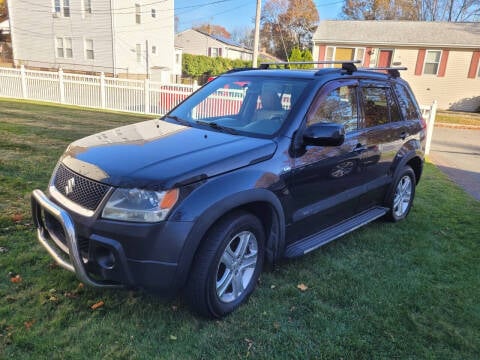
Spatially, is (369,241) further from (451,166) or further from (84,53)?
(84,53)

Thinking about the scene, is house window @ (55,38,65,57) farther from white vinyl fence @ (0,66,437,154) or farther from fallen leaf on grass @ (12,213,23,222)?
fallen leaf on grass @ (12,213,23,222)

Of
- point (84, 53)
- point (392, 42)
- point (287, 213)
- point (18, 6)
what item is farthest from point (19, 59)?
point (287, 213)

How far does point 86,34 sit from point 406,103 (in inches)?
1085

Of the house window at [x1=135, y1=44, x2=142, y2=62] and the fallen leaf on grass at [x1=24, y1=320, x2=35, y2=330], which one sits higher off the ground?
the house window at [x1=135, y1=44, x2=142, y2=62]

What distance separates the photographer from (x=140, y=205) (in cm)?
253

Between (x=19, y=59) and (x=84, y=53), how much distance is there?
6.16 metres

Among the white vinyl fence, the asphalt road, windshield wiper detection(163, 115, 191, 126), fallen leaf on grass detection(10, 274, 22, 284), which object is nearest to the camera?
fallen leaf on grass detection(10, 274, 22, 284)

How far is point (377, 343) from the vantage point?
284 cm

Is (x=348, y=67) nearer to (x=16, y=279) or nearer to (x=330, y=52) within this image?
(x=16, y=279)

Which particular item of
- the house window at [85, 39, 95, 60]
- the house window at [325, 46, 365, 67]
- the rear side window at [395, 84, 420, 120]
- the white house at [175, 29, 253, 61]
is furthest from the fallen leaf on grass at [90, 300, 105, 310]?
the white house at [175, 29, 253, 61]

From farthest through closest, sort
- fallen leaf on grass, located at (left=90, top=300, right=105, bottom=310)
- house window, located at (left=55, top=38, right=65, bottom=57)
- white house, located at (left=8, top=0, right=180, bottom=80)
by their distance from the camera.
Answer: house window, located at (left=55, top=38, right=65, bottom=57) → white house, located at (left=8, top=0, right=180, bottom=80) → fallen leaf on grass, located at (left=90, top=300, right=105, bottom=310)

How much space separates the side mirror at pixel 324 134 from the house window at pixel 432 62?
968 inches

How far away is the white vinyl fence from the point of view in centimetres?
1482

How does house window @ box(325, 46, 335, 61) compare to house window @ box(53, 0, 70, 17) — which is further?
house window @ box(53, 0, 70, 17)
